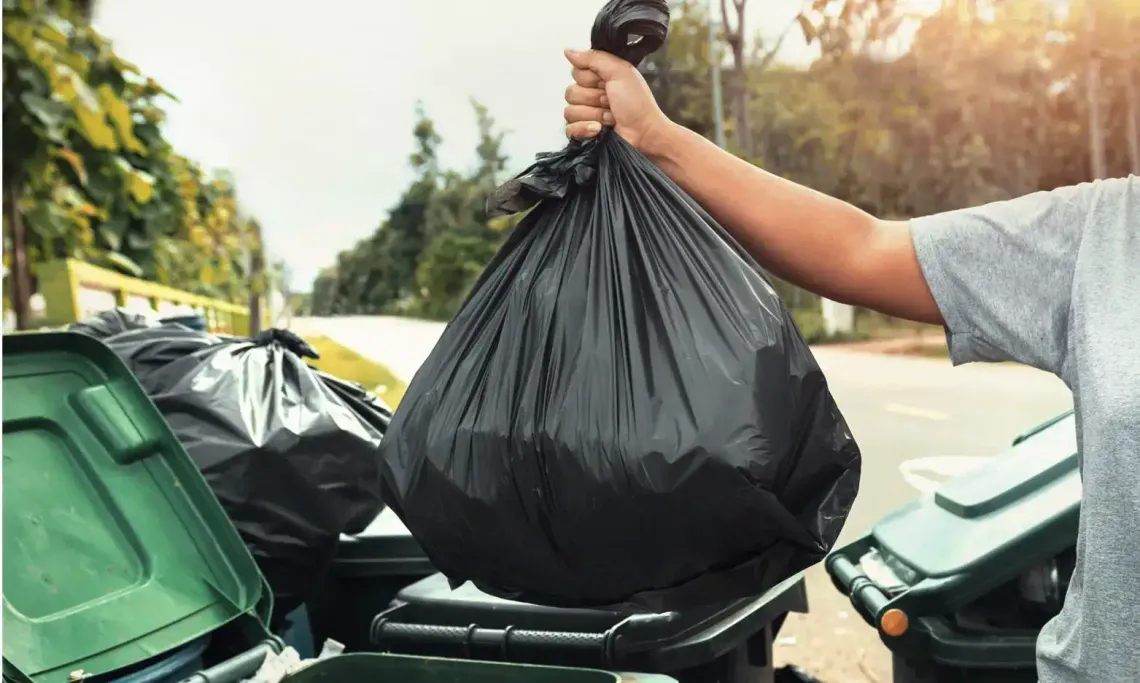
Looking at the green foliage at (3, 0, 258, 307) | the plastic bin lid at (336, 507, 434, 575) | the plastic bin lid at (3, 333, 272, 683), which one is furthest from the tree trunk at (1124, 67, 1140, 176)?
the green foliage at (3, 0, 258, 307)

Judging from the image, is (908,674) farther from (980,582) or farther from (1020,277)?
(1020,277)

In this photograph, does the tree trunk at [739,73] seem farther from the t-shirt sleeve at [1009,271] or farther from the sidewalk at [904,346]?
the sidewalk at [904,346]

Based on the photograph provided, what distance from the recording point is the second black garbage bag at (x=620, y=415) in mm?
785

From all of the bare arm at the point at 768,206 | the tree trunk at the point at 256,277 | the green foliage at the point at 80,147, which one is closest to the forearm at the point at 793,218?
the bare arm at the point at 768,206

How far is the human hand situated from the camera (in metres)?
0.94

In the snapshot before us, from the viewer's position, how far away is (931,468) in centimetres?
530

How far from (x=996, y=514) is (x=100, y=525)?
1.51 metres

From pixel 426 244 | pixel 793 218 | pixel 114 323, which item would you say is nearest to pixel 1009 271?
pixel 793 218

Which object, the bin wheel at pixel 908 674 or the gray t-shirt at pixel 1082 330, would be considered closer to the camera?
the gray t-shirt at pixel 1082 330

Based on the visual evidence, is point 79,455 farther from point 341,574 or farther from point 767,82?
point 767,82

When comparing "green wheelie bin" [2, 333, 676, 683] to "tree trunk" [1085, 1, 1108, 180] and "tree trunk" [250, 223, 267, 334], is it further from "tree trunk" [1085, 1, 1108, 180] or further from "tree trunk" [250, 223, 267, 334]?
"tree trunk" [250, 223, 267, 334]

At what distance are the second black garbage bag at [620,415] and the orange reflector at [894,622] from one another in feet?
2.02

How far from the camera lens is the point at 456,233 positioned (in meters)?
15.8

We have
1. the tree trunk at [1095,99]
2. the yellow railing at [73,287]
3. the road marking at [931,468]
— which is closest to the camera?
the tree trunk at [1095,99]
